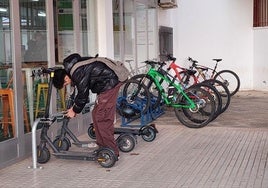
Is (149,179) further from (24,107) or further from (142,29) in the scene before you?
(142,29)

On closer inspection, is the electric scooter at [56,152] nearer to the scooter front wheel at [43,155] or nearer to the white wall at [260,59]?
the scooter front wheel at [43,155]

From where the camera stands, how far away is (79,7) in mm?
7566

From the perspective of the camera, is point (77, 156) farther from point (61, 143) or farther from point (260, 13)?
point (260, 13)

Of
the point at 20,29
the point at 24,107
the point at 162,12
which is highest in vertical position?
the point at 162,12

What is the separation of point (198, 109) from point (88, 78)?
3000 mm

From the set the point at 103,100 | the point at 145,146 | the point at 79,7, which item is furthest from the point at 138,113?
the point at 103,100

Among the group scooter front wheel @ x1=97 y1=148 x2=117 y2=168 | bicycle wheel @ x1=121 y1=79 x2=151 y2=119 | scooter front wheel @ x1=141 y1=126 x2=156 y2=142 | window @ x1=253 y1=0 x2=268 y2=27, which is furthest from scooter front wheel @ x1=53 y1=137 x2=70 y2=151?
window @ x1=253 y1=0 x2=268 y2=27

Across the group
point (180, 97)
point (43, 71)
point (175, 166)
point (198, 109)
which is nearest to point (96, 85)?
point (43, 71)

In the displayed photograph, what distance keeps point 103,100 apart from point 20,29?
4.67ft

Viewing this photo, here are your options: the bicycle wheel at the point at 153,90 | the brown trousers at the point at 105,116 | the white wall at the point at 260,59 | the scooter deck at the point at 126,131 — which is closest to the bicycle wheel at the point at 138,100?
the bicycle wheel at the point at 153,90

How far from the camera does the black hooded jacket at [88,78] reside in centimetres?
529

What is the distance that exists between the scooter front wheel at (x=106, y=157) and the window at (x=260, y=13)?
994cm

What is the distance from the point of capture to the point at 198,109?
7844mm

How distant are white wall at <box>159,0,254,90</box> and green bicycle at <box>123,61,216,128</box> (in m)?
5.72
